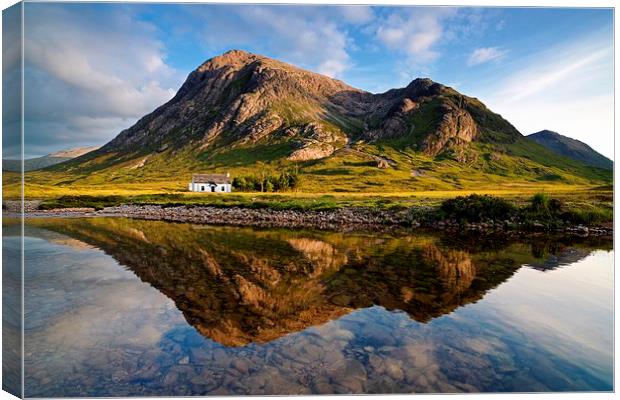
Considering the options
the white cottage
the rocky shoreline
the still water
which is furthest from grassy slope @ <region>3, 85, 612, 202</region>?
the still water

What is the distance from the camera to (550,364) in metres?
8.62

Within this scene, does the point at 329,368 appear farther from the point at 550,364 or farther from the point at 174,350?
the point at 550,364

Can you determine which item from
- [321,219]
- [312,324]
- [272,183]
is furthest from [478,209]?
[272,183]

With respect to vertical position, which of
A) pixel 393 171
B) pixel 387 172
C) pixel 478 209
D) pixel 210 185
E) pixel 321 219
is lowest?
pixel 321 219

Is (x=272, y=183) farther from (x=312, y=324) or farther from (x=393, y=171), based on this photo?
(x=312, y=324)

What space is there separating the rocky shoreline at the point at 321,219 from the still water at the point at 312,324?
14.8 metres

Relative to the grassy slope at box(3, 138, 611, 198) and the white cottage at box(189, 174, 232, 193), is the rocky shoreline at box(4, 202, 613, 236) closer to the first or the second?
the white cottage at box(189, 174, 232, 193)

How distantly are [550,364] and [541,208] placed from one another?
33173 mm

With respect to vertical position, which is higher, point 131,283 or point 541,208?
point 541,208

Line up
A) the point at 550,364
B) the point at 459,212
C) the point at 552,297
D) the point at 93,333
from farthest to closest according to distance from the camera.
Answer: the point at 459,212
the point at 552,297
the point at 93,333
the point at 550,364

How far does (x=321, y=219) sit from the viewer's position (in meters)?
44.4

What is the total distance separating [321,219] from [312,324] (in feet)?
110

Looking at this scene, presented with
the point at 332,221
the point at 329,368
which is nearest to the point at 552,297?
the point at 329,368

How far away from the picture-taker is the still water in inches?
309
